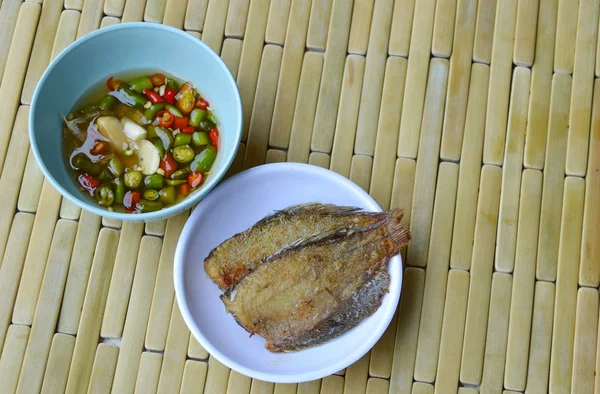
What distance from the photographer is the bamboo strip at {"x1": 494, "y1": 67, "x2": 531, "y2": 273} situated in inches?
71.5

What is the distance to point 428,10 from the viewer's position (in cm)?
192

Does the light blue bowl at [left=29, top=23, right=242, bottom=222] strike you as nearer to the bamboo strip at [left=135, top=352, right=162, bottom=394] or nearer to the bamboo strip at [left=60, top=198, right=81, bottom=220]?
the bamboo strip at [left=60, top=198, right=81, bottom=220]

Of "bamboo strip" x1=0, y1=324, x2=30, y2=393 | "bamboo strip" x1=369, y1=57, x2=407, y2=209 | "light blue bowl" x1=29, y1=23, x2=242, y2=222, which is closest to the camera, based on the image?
"light blue bowl" x1=29, y1=23, x2=242, y2=222

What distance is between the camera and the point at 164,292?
5.83 feet

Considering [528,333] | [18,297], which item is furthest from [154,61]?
[528,333]

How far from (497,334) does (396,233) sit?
1.42 feet

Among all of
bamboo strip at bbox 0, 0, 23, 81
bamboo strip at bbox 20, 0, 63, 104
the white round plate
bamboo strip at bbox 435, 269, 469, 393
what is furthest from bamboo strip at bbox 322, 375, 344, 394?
bamboo strip at bbox 0, 0, 23, 81

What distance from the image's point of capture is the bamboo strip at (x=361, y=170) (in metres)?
1.84

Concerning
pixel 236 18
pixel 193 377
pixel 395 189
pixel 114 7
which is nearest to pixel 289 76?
pixel 236 18

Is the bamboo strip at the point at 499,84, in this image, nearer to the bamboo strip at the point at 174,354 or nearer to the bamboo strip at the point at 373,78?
the bamboo strip at the point at 373,78

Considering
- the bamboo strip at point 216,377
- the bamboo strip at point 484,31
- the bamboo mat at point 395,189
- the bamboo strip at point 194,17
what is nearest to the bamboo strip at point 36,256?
the bamboo mat at point 395,189

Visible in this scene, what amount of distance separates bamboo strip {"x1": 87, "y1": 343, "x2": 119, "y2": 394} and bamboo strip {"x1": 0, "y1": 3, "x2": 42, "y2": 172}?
588 millimetres

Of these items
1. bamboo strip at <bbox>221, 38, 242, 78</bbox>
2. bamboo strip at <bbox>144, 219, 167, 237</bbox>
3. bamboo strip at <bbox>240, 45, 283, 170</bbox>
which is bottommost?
bamboo strip at <bbox>144, 219, 167, 237</bbox>

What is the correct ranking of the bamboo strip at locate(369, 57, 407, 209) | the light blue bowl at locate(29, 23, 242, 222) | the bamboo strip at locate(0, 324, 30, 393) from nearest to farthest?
the light blue bowl at locate(29, 23, 242, 222) → the bamboo strip at locate(0, 324, 30, 393) → the bamboo strip at locate(369, 57, 407, 209)
